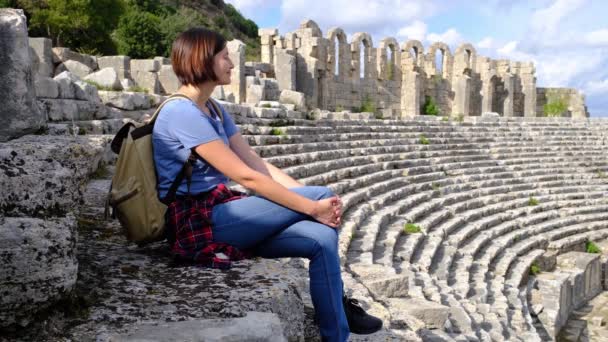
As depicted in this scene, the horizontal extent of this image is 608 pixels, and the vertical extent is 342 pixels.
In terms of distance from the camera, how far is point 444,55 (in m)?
31.3

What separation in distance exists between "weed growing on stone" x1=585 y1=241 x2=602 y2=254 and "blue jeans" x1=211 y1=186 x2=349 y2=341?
43.0 feet

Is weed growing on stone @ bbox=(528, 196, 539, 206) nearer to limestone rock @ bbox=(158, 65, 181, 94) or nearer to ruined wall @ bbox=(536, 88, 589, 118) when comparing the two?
limestone rock @ bbox=(158, 65, 181, 94)

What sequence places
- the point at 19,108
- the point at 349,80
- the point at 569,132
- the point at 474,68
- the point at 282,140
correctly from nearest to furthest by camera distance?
1. the point at 19,108
2. the point at 282,140
3. the point at 569,132
4. the point at 349,80
5. the point at 474,68

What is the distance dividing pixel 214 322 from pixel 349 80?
24.3 m

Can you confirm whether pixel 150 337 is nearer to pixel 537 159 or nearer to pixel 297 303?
pixel 297 303

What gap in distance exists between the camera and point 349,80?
25.7 meters

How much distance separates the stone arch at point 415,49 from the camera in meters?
28.8

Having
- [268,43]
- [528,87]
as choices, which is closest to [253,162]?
[268,43]

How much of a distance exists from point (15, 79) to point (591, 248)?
1409 centimetres

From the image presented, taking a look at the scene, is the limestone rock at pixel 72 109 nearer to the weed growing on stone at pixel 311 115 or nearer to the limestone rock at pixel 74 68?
the limestone rock at pixel 74 68

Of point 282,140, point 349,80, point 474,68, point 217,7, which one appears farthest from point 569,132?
point 217,7

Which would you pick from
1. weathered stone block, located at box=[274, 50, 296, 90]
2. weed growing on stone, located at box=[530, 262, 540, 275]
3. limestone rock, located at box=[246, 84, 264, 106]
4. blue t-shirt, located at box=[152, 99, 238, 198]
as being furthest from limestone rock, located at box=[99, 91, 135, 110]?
weathered stone block, located at box=[274, 50, 296, 90]

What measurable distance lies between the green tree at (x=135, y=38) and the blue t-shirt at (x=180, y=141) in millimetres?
22512

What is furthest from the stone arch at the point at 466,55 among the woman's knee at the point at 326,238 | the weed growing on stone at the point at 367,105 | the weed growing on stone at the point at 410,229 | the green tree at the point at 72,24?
the woman's knee at the point at 326,238
